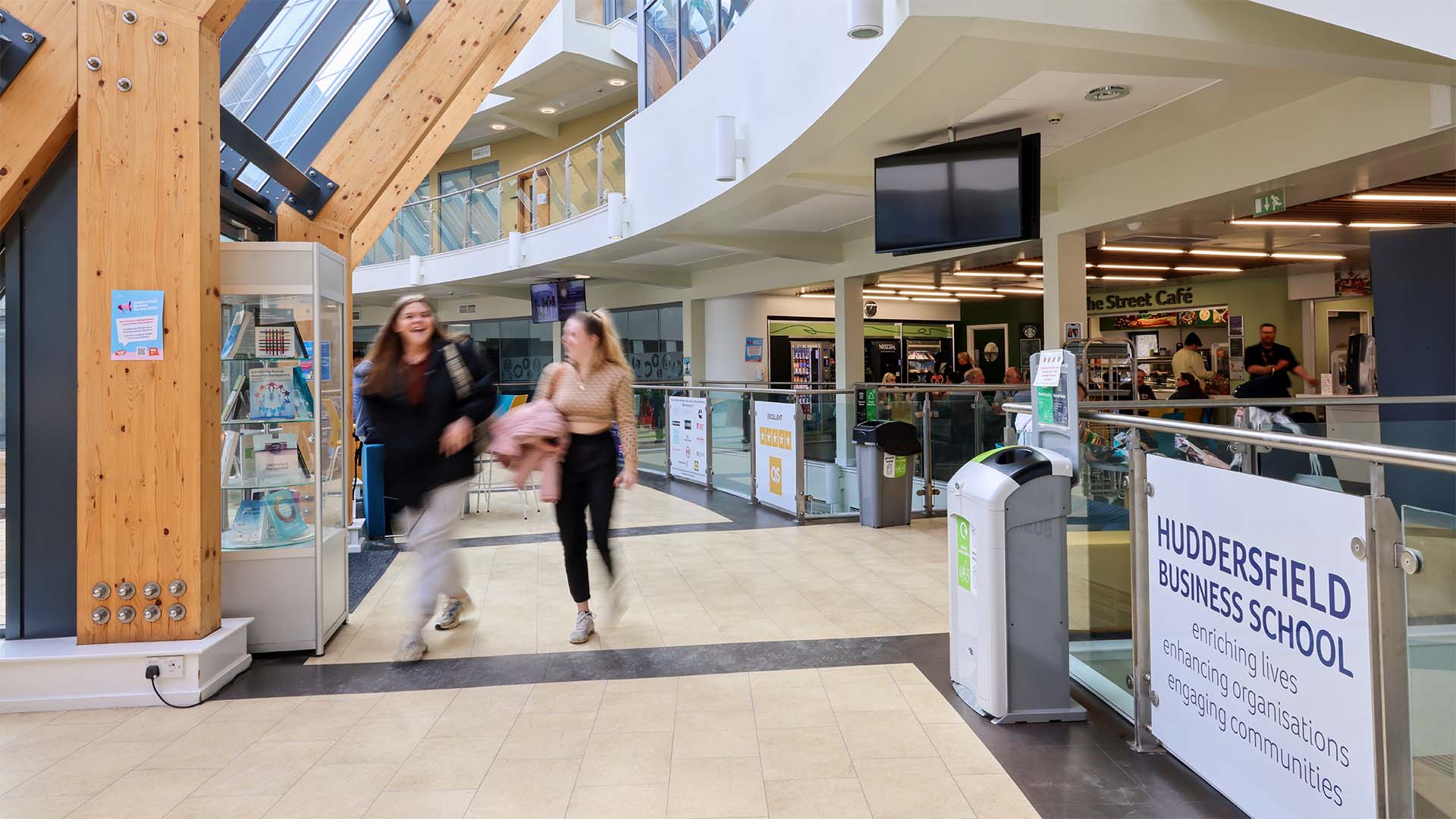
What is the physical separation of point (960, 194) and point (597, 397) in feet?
12.2

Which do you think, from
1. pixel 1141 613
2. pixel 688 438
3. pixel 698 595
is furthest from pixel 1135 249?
pixel 1141 613

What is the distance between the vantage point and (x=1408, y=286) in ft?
21.4

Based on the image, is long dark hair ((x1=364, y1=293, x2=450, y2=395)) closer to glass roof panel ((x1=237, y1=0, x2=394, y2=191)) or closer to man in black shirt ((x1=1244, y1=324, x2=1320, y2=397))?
glass roof panel ((x1=237, y1=0, x2=394, y2=191))

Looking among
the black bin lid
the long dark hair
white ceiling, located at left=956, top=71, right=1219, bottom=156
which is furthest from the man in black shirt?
the long dark hair

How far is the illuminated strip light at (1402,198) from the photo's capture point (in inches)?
318

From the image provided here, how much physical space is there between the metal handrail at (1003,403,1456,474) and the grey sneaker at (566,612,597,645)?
236 centimetres

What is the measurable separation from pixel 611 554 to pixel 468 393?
98 centimetres

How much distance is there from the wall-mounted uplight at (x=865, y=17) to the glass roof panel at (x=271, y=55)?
3299mm

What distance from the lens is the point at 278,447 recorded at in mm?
4148

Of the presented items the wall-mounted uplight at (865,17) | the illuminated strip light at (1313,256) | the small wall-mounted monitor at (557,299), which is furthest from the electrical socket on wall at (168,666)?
the illuminated strip light at (1313,256)

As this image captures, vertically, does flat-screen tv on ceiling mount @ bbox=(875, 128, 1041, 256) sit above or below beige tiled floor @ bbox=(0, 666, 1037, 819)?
above

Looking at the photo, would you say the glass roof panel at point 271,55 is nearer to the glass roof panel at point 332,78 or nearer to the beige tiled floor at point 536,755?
the glass roof panel at point 332,78

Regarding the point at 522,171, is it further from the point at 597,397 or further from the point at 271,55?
the point at 597,397

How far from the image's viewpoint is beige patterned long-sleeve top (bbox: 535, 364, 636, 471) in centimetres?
392
